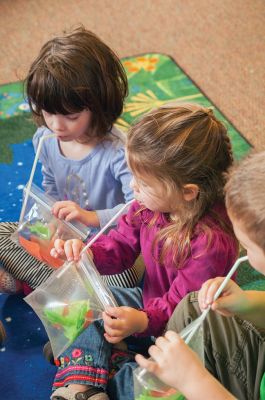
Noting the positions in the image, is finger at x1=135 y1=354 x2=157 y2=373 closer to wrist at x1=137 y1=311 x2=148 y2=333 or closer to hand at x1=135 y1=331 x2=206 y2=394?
hand at x1=135 y1=331 x2=206 y2=394

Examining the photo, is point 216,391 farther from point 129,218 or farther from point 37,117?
point 37,117

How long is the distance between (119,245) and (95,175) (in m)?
0.19

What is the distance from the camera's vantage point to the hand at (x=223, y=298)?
68cm

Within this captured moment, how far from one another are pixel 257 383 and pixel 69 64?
0.60 m

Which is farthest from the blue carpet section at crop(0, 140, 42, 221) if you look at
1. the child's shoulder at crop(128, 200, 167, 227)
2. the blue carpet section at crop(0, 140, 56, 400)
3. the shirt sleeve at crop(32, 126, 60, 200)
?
the child's shoulder at crop(128, 200, 167, 227)

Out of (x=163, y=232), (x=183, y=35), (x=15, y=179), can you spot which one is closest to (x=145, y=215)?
(x=163, y=232)

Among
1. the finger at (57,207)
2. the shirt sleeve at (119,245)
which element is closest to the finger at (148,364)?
the shirt sleeve at (119,245)

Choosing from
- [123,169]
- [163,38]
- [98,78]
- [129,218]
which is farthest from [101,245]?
[163,38]

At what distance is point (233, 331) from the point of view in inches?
29.8

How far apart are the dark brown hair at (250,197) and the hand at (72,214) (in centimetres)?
41

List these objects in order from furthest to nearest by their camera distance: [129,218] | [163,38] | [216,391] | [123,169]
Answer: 1. [163,38]
2. [123,169]
3. [129,218]
4. [216,391]

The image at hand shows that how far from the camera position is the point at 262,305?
741 millimetres

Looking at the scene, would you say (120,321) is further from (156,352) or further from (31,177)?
(31,177)

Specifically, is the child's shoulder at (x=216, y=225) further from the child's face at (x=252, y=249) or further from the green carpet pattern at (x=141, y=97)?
the green carpet pattern at (x=141, y=97)
